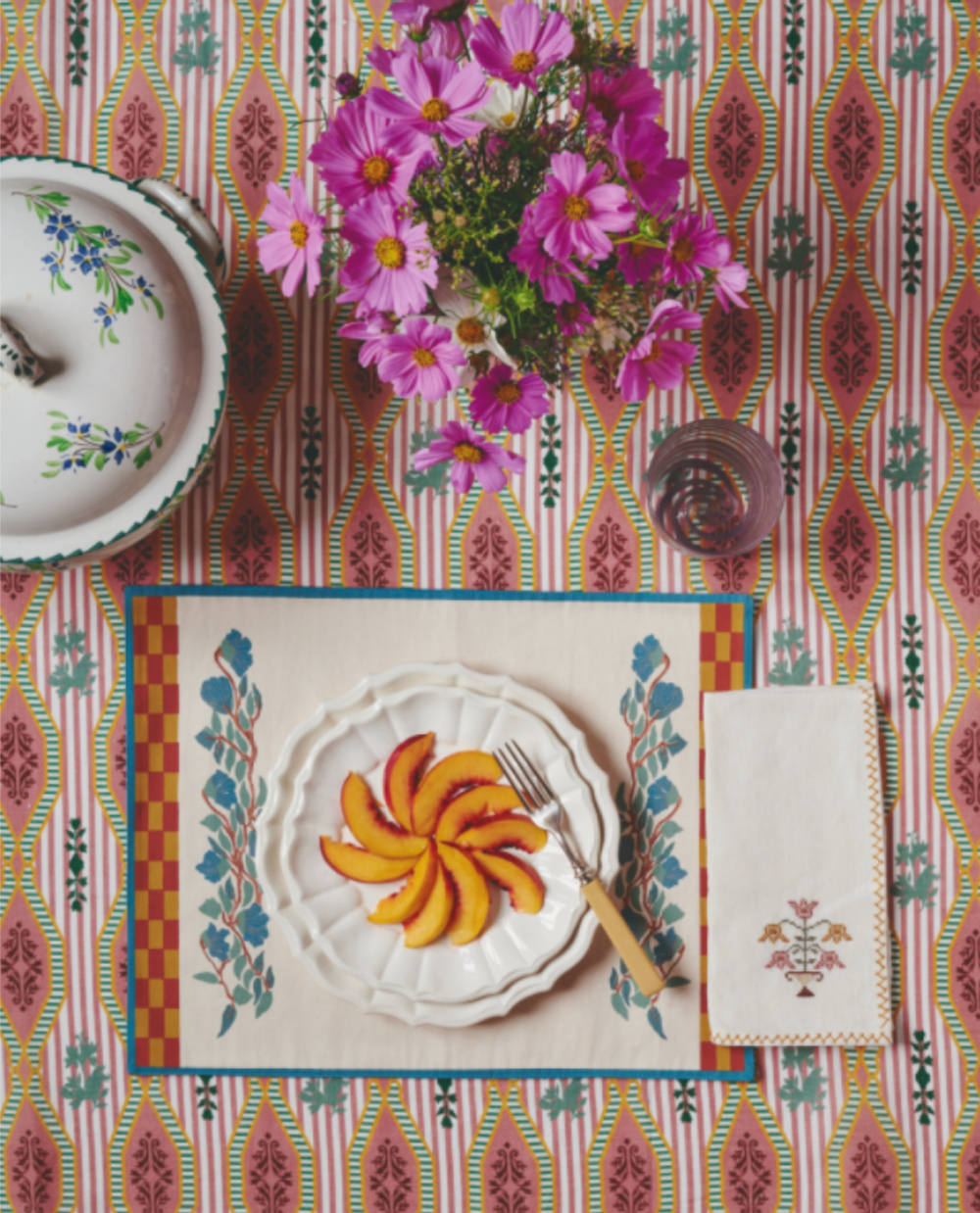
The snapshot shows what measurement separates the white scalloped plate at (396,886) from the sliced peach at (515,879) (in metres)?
0.01

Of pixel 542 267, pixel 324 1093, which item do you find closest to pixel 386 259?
pixel 542 267

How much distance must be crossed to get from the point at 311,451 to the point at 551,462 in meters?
0.25

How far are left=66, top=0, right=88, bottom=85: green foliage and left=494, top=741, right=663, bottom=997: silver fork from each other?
32.6 inches

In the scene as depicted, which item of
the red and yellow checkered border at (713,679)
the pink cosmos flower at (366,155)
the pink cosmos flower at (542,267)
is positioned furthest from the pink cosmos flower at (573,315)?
the red and yellow checkered border at (713,679)

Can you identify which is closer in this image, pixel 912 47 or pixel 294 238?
pixel 294 238

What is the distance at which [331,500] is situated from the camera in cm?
98

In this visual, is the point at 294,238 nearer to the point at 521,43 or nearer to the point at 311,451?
the point at 521,43

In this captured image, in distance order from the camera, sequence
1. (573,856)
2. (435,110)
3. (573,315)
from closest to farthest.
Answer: (435,110), (573,315), (573,856)

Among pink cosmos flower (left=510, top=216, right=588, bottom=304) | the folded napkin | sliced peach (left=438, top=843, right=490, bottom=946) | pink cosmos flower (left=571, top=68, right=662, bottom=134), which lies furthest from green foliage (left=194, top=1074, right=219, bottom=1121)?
pink cosmos flower (left=571, top=68, right=662, bottom=134)

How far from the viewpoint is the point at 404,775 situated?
936mm

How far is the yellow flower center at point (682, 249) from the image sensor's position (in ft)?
2.19

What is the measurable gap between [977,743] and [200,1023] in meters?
0.87

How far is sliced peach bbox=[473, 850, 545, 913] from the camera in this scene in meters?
0.93

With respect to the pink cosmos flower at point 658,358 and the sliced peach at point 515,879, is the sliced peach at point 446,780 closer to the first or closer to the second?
the sliced peach at point 515,879
